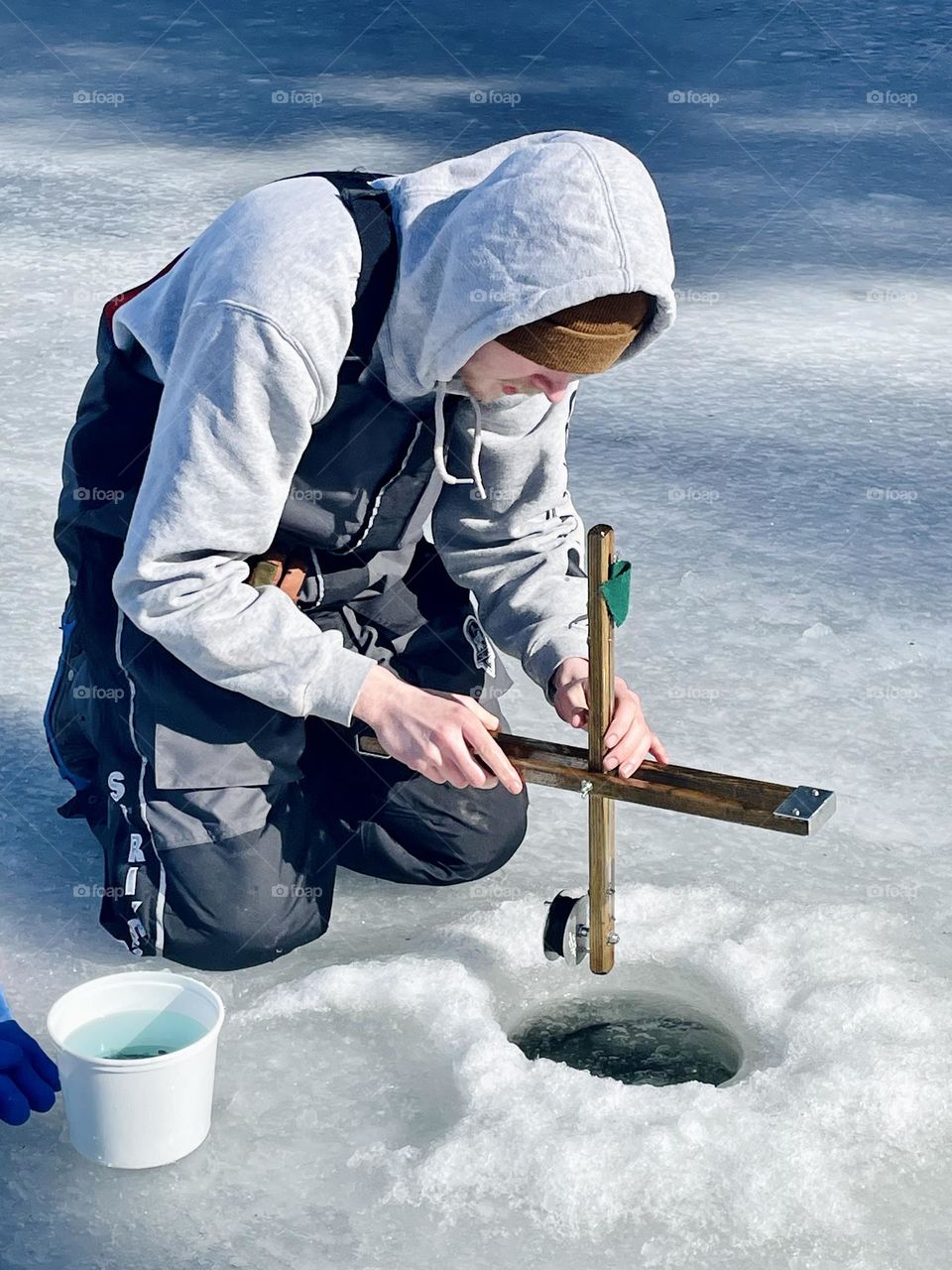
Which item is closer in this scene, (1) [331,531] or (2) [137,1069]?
(2) [137,1069]

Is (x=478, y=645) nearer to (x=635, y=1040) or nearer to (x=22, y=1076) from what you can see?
(x=635, y=1040)

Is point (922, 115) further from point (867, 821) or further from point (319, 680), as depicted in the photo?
point (319, 680)

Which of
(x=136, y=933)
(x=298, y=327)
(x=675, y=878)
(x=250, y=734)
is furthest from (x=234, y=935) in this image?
(x=298, y=327)

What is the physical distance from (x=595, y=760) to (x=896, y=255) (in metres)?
3.11

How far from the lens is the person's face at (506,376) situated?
1.63 metres

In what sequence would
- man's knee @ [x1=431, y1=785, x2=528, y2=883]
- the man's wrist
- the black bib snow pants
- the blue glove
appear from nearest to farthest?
the blue glove < the man's wrist < the black bib snow pants < man's knee @ [x1=431, y1=785, x2=528, y2=883]

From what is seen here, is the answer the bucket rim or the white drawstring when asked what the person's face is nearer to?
the white drawstring

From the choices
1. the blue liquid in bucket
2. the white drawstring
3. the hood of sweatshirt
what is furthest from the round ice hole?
the hood of sweatshirt

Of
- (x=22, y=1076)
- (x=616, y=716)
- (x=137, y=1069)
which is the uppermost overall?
(x=616, y=716)

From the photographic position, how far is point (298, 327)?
1.63 meters

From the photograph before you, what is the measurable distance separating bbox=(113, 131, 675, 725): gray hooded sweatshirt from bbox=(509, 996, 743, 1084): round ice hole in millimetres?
442

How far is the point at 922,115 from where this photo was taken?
5.75m

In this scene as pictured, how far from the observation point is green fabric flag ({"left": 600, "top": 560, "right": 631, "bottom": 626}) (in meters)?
1.66

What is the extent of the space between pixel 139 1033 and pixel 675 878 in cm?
74
